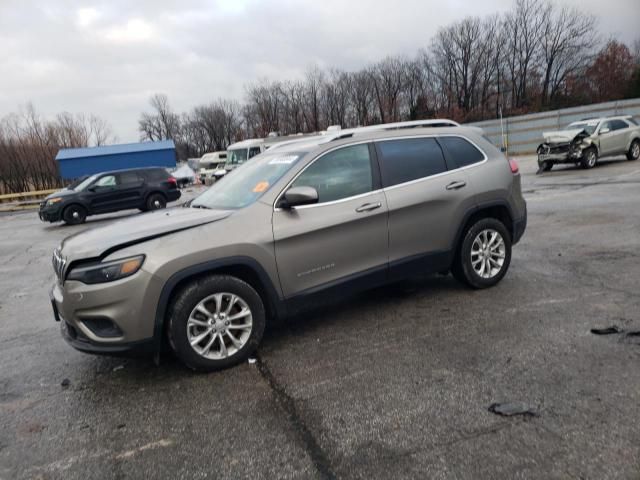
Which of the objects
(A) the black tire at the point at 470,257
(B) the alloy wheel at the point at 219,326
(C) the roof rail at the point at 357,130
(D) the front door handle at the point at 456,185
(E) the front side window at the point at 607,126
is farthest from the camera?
(E) the front side window at the point at 607,126

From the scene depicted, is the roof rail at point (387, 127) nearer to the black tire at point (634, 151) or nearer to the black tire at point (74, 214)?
the black tire at point (74, 214)

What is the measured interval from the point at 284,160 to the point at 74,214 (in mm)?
15018

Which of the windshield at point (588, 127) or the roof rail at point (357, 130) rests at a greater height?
the roof rail at point (357, 130)

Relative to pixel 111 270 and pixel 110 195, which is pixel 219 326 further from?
pixel 110 195

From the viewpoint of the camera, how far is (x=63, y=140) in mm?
50906

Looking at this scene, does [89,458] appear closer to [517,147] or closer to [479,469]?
[479,469]

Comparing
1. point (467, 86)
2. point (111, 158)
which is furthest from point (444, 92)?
point (111, 158)

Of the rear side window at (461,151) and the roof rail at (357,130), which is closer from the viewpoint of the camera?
the roof rail at (357,130)

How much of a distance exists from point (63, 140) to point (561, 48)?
63207 millimetres

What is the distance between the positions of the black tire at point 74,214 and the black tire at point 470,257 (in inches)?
614

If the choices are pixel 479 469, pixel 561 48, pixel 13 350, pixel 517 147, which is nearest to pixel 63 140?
pixel 517 147

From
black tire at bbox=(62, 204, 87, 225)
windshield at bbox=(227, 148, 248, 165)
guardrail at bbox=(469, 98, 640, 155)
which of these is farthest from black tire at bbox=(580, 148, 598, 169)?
black tire at bbox=(62, 204, 87, 225)

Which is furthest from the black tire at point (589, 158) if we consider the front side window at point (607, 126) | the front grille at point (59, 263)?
the front grille at point (59, 263)

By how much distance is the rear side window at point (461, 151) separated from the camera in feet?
16.4
